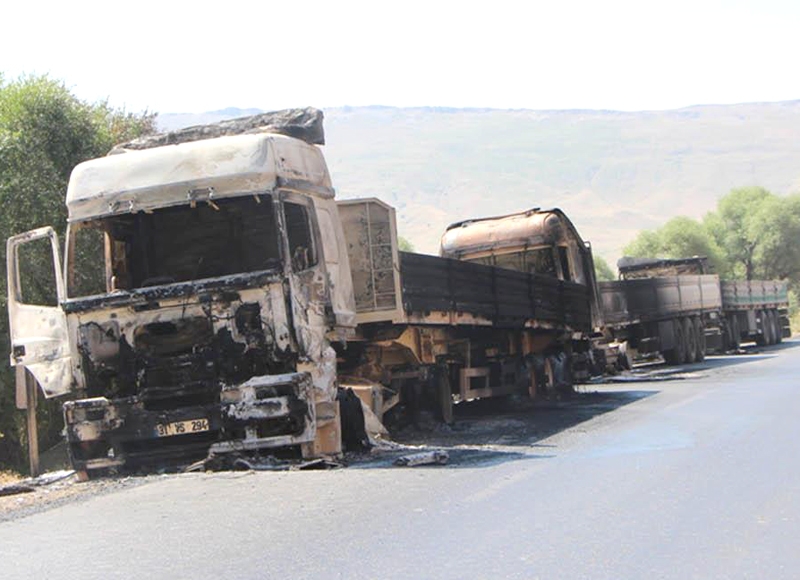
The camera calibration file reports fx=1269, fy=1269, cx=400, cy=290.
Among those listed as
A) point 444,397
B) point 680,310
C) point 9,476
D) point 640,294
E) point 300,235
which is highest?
point 300,235

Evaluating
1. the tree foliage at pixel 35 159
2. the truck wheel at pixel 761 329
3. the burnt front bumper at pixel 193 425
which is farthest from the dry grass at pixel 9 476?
the truck wheel at pixel 761 329

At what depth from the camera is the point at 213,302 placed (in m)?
11.1

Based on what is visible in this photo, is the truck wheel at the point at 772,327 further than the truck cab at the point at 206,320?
Yes

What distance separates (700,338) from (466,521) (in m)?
27.4

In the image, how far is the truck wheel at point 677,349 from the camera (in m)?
31.8

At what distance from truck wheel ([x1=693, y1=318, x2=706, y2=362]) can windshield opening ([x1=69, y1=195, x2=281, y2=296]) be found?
22906 mm

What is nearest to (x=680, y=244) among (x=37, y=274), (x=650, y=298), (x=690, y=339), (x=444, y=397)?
(x=690, y=339)

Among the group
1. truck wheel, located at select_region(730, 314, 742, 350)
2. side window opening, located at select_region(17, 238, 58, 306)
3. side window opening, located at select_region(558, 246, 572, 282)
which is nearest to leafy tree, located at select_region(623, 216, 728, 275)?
truck wheel, located at select_region(730, 314, 742, 350)

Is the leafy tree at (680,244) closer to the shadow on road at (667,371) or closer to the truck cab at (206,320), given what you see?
the shadow on road at (667,371)

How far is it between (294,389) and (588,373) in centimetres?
1273

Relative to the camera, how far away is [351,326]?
489 inches

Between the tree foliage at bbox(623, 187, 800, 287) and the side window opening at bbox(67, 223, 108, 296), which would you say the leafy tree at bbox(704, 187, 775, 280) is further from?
the side window opening at bbox(67, 223, 108, 296)

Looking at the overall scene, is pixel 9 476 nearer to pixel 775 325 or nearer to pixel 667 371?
pixel 667 371

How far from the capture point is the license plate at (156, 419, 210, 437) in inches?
429
